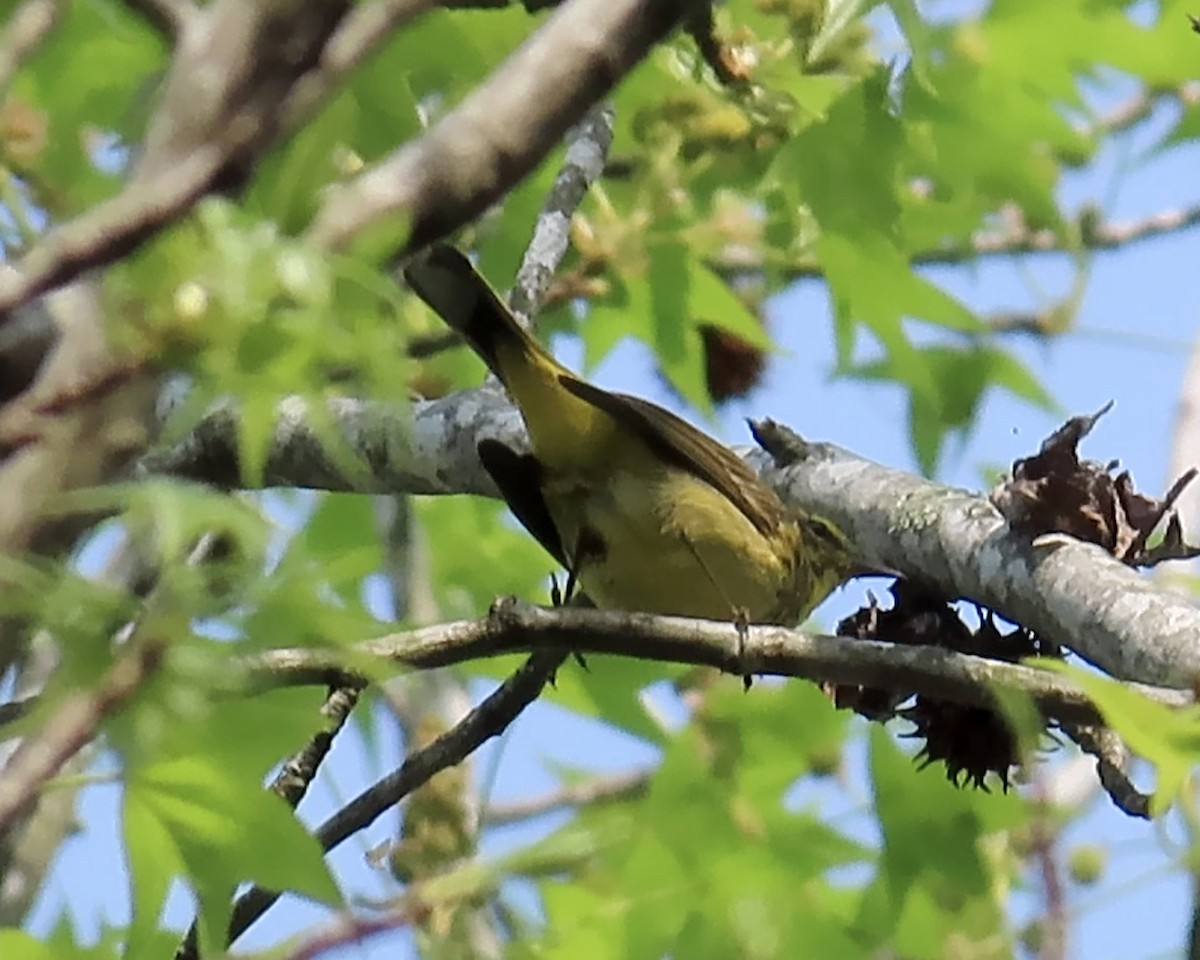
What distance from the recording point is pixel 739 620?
205 centimetres

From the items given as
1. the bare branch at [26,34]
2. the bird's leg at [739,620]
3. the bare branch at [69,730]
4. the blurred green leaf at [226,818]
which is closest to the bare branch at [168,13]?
the bare branch at [26,34]

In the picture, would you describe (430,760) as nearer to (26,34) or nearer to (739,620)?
(739,620)

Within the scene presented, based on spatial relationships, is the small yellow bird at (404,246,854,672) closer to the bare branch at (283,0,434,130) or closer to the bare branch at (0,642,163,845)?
the bare branch at (0,642,163,845)

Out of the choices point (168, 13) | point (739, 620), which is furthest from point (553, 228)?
point (168, 13)

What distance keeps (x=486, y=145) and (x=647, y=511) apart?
7.25 feet

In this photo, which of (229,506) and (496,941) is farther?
(496,941)

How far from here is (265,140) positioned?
709 millimetres

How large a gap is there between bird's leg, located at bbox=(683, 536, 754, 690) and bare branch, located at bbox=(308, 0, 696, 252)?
31.4 inches

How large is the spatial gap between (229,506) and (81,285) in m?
0.13

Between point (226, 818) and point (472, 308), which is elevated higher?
point (472, 308)

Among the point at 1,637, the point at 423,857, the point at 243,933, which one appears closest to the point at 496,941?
the point at 423,857

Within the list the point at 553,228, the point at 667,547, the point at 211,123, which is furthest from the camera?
the point at 667,547

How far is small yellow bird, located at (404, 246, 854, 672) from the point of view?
2.82 metres

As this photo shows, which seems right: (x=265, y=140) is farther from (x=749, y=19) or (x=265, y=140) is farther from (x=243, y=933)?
(x=749, y=19)
